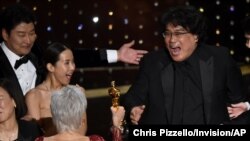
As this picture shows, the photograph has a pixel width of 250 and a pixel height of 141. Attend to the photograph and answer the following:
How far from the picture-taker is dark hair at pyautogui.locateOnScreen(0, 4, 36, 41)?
3396 mm

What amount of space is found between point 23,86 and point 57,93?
3.89 feet

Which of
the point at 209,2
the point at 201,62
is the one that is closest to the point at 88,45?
the point at 209,2

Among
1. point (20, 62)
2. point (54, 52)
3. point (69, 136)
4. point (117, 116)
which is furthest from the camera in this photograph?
point (20, 62)

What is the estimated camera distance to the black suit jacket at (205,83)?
2.82m

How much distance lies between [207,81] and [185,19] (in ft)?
1.11

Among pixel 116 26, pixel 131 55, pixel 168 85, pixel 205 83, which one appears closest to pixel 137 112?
pixel 168 85

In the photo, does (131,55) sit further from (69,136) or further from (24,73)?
(69,136)

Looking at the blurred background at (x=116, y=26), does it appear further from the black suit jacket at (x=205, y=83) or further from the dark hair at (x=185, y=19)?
the dark hair at (x=185, y=19)

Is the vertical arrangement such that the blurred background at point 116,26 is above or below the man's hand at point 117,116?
above

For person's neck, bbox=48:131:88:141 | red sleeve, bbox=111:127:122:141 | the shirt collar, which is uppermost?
the shirt collar

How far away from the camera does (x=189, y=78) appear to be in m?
2.87

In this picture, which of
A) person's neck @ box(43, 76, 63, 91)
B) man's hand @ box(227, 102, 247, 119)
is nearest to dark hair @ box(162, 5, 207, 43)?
man's hand @ box(227, 102, 247, 119)

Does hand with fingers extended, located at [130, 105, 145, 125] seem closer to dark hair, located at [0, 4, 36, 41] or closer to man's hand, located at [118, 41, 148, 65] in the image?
man's hand, located at [118, 41, 148, 65]

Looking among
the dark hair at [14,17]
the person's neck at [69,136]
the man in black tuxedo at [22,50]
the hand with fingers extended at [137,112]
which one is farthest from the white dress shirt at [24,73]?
the person's neck at [69,136]
